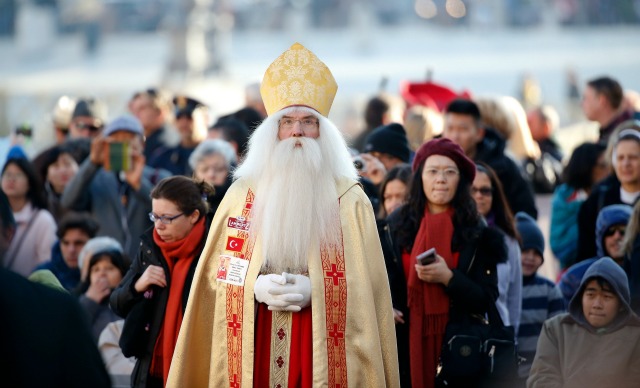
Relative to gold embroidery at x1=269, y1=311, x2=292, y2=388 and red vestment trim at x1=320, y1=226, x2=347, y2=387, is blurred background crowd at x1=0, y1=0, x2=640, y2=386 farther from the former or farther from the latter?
red vestment trim at x1=320, y1=226, x2=347, y2=387

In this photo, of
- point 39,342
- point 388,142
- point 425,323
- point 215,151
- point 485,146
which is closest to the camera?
point 39,342

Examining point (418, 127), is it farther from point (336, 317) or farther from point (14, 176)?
point (336, 317)

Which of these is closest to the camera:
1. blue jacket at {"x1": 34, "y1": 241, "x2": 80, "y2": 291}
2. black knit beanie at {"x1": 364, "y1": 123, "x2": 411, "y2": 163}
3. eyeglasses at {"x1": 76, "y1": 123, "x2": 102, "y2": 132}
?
black knit beanie at {"x1": 364, "y1": 123, "x2": 411, "y2": 163}

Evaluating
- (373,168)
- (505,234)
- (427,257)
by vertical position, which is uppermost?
(373,168)

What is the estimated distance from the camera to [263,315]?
23.2 ft

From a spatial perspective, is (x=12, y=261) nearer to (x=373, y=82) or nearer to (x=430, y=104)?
(x=430, y=104)

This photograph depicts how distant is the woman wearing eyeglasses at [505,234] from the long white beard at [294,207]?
1.51m

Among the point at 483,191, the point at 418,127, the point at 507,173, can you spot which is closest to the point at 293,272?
the point at 483,191

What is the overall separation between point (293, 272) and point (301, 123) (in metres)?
0.73

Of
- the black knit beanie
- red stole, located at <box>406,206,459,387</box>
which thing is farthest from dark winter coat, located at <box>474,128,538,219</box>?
red stole, located at <box>406,206,459,387</box>

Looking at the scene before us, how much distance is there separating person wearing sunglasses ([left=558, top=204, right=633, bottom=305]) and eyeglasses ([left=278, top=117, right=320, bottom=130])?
103 inches

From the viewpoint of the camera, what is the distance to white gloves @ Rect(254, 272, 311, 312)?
22.6ft

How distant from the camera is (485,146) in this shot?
10062 millimetres

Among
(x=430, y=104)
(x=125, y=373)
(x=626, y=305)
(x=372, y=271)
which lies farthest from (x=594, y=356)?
(x=430, y=104)
